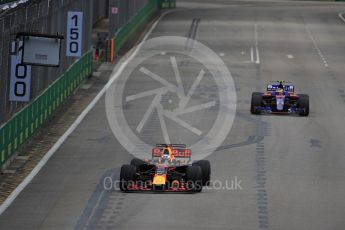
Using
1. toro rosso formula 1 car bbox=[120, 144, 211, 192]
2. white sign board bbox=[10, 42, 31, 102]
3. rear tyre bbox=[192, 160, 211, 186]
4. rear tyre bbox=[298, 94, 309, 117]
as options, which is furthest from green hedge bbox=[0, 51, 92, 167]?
rear tyre bbox=[298, 94, 309, 117]

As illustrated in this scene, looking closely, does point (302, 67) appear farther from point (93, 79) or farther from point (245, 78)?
point (93, 79)

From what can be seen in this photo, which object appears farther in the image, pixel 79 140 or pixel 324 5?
pixel 324 5

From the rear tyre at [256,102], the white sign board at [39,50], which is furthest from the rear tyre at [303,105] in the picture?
the white sign board at [39,50]

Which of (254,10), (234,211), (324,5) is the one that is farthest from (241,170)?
(324,5)

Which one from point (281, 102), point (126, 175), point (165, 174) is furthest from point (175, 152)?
point (281, 102)

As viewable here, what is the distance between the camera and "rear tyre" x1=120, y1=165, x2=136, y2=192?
105 ft

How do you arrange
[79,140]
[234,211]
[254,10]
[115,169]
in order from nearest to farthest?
[234,211]
[115,169]
[79,140]
[254,10]

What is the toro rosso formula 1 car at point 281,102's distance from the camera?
4944 cm

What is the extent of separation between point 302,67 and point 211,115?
819 inches

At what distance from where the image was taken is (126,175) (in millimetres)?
32156

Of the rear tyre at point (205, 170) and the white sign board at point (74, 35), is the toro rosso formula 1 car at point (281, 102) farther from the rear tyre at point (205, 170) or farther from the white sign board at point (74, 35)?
the rear tyre at point (205, 170)

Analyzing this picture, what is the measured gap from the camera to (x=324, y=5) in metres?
116

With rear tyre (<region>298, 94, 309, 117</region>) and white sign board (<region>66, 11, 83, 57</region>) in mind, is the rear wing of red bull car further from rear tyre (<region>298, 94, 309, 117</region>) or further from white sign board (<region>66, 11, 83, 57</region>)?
white sign board (<region>66, 11, 83, 57</region>)

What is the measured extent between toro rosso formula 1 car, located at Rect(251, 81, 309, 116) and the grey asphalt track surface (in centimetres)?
58
